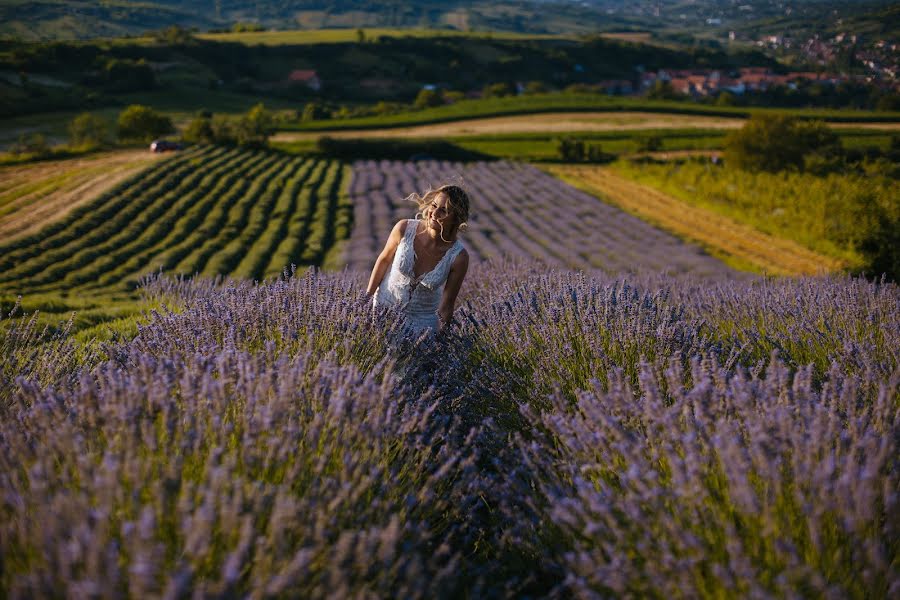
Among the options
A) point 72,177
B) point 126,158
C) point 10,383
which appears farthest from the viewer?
point 126,158

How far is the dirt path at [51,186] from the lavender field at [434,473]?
14.9 metres

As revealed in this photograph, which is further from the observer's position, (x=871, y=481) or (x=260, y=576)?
(x=871, y=481)

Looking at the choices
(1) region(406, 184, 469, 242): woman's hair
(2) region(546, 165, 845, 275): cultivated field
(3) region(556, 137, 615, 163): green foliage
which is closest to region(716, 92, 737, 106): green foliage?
(3) region(556, 137, 615, 163): green foliage

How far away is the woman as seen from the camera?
3.55 m

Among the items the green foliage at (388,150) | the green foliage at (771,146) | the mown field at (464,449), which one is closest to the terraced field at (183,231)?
the mown field at (464,449)

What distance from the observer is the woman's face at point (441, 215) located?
3.50m

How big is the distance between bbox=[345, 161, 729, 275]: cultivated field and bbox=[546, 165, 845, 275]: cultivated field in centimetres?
120

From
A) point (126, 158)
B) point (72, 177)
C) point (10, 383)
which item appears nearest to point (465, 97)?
point (126, 158)

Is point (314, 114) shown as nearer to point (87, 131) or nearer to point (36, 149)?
point (87, 131)

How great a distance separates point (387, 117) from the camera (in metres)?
52.3

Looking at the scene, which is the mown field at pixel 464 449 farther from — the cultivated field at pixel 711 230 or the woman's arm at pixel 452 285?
the cultivated field at pixel 711 230

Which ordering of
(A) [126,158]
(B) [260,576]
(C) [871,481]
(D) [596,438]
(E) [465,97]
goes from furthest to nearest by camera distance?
(E) [465,97], (A) [126,158], (D) [596,438], (C) [871,481], (B) [260,576]

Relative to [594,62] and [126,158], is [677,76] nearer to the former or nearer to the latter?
[594,62]

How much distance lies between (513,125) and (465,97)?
31.3 meters
